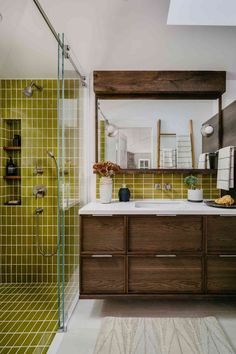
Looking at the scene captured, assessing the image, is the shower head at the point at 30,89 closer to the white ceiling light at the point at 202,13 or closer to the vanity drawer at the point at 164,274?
the white ceiling light at the point at 202,13

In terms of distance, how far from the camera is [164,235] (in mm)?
2084

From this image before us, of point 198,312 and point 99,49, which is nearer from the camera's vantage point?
point 198,312

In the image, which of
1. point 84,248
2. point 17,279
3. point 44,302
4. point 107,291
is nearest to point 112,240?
point 84,248

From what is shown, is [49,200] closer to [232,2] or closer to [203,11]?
[203,11]

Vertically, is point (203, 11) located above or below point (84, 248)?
above

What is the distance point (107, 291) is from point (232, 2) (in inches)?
102

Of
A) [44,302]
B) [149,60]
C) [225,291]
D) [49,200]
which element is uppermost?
[149,60]

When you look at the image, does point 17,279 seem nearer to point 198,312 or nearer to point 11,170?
point 11,170

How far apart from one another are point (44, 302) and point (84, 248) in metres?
0.76

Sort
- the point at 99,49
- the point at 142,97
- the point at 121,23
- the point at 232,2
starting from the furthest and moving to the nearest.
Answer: the point at 142,97 < the point at 99,49 < the point at 121,23 < the point at 232,2

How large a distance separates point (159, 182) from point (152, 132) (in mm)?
544

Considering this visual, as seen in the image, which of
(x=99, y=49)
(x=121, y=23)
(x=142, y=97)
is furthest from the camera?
(x=142, y=97)

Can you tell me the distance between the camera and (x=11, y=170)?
2738 mm

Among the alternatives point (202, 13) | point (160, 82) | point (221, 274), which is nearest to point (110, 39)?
point (160, 82)
